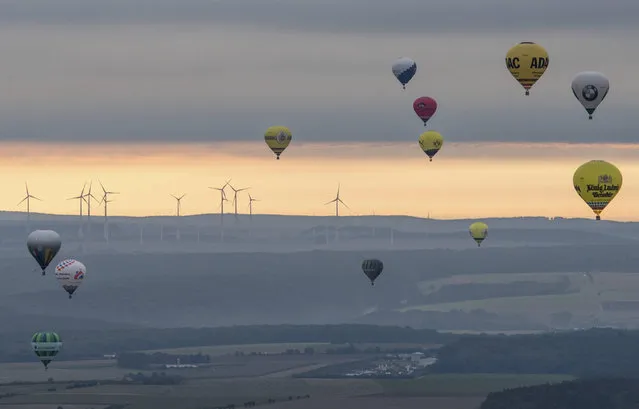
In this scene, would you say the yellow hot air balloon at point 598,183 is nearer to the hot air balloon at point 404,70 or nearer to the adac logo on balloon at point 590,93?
the adac logo on balloon at point 590,93

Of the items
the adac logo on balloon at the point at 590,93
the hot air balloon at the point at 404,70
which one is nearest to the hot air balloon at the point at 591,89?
the adac logo on balloon at the point at 590,93

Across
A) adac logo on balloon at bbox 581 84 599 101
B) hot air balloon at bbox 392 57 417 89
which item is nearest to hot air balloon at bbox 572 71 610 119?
adac logo on balloon at bbox 581 84 599 101

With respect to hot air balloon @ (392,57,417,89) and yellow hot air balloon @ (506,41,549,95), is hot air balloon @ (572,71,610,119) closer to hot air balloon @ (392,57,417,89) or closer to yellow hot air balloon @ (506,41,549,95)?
yellow hot air balloon @ (506,41,549,95)

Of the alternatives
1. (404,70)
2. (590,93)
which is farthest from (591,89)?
(404,70)

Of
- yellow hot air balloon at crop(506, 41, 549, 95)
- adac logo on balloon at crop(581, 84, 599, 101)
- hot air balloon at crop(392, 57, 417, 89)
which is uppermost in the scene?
hot air balloon at crop(392, 57, 417, 89)

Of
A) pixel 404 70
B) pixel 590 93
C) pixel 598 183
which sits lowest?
pixel 598 183

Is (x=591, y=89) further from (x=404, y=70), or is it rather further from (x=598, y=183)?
(x=404, y=70)

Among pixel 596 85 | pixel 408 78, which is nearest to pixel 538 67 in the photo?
pixel 596 85
